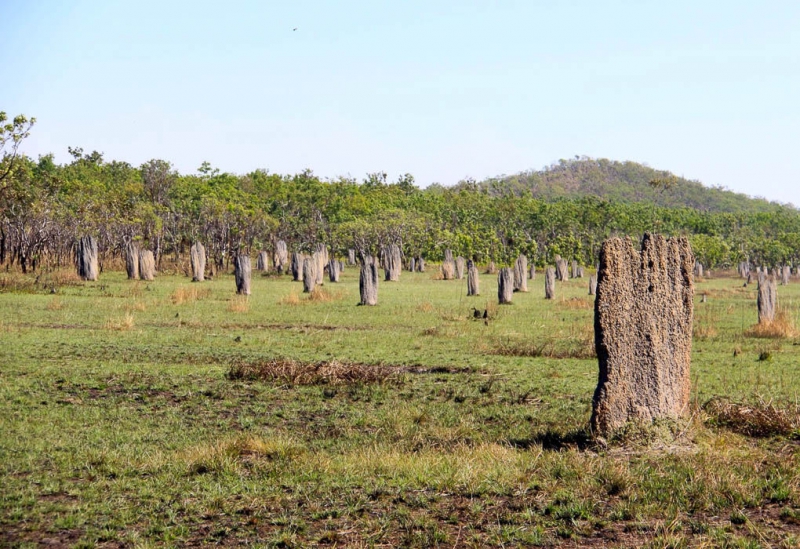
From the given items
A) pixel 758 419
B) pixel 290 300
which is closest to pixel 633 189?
pixel 290 300

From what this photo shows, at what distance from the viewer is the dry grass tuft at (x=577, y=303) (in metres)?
30.9

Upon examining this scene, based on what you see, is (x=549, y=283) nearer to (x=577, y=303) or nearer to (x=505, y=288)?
(x=577, y=303)

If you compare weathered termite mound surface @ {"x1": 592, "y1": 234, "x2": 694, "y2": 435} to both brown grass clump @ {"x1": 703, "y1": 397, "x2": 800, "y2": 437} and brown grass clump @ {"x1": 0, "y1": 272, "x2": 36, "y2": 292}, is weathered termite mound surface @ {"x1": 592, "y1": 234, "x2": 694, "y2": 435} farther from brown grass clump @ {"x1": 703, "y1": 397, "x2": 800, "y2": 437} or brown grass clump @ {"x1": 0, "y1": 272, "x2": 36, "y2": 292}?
brown grass clump @ {"x1": 0, "y1": 272, "x2": 36, "y2": 292}

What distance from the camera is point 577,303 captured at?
31.6 meters

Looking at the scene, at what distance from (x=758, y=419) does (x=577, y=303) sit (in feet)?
69.4

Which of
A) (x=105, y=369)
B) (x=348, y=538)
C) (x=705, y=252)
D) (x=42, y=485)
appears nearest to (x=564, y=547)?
(x=348, y=538)

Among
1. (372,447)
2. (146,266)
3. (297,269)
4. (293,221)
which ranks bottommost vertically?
(372,447)

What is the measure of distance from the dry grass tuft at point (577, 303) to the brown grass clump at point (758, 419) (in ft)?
63.8

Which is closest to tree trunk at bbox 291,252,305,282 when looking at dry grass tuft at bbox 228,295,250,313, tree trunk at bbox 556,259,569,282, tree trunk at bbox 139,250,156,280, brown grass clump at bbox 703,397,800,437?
tree trunk at bbox 139,250,156,280

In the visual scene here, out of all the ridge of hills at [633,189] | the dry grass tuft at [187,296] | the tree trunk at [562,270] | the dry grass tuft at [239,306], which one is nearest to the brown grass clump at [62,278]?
the dry grass tuft at [187,296]

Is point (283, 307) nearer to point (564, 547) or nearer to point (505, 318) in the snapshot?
point (505, 318)

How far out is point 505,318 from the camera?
2605 centimetres

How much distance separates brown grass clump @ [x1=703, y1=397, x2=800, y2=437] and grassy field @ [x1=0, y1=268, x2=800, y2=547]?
0.08ft

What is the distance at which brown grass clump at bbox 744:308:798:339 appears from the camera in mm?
21594
